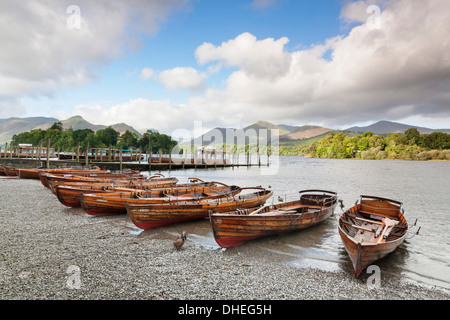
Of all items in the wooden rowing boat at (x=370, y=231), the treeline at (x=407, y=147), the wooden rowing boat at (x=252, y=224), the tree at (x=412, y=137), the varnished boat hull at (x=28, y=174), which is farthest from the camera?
the tree at (x=412, y=137)

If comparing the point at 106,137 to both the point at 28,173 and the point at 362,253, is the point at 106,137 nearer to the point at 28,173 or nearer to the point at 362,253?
the point at 28,173

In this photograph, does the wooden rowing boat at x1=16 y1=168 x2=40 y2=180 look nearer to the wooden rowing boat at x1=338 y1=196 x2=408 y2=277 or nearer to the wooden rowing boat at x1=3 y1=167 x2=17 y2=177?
the wooden rowing boat at x1=3 y1=167 x2=17 y2=177

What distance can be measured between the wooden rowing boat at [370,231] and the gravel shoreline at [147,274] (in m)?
0.82

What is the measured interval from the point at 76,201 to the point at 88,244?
7.04 meters

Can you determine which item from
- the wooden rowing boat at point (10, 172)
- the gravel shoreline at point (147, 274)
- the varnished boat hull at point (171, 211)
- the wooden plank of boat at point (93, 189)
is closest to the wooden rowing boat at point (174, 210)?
the varnished boat hull at point (171, 211)

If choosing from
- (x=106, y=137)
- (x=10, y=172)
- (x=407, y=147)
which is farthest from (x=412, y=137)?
(x=10, y=172)

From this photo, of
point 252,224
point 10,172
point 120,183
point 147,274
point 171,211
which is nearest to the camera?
point 147,274

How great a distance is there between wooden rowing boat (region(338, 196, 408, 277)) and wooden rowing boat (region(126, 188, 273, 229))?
235 inches

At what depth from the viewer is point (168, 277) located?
6887mm

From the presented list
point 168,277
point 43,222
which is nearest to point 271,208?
point 168,277

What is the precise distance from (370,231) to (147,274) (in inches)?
340

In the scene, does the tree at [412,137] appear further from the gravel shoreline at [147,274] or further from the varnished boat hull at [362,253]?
the gravel shoreline at [147,274]

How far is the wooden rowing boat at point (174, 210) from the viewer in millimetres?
11070

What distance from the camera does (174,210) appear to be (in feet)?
39.4
